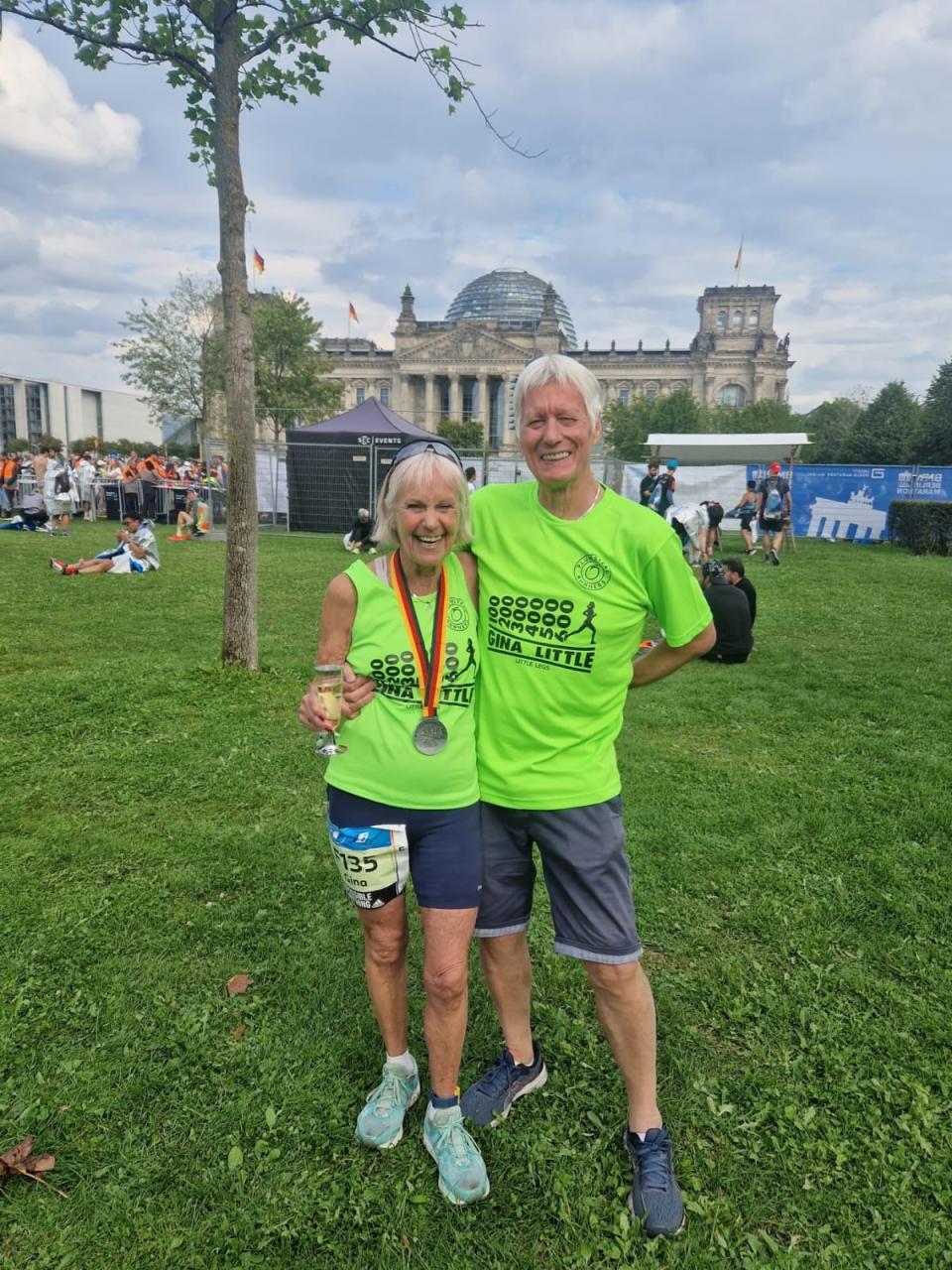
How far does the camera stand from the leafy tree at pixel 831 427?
166 ft

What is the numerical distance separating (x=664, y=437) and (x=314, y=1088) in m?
20.2

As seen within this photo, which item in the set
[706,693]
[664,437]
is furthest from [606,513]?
[664,437]

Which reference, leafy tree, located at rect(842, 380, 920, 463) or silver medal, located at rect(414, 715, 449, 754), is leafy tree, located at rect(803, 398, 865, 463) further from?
silver medal, located at rect(414, 715, 449, 754)

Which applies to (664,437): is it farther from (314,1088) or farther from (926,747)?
(314,1088)

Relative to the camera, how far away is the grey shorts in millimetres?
2082

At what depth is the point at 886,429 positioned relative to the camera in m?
42.4

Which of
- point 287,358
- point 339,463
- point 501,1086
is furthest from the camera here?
point 287,358

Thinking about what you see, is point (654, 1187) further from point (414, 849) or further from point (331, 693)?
point (331, 693)

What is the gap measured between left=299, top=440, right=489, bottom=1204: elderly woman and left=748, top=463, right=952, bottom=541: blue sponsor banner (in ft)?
65.2

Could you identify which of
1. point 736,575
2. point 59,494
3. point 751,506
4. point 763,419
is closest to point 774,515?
point 751,506

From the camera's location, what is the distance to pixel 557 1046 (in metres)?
2.69

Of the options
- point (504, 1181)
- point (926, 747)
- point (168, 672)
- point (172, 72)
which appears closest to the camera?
point (504, 1181)

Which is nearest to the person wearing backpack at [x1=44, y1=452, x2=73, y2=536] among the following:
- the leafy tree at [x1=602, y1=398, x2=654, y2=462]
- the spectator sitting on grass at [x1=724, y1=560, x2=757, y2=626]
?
the spectator sitting on grass at [x1=724, y1=560, x2=757, y2=626]

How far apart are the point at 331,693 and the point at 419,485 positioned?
23.9 inches
